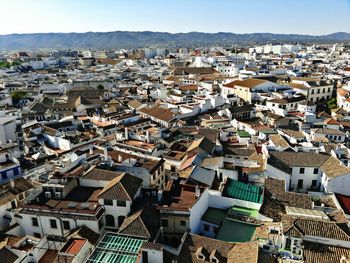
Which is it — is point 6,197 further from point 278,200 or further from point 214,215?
point 278,200

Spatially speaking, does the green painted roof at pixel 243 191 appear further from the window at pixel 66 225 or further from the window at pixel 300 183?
the window at pixel 66 225

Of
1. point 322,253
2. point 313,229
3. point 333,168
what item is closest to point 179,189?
point 313,229

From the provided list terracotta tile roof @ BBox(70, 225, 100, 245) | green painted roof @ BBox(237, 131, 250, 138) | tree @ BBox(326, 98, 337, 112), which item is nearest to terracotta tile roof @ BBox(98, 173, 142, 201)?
terracotta tile roof @ BBox(70, 225, 100, 245)

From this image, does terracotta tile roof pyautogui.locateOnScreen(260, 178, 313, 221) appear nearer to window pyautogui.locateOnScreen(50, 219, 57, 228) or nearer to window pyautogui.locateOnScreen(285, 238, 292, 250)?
window pyautogui.locateOnScreen(285, 238, 292, 250)

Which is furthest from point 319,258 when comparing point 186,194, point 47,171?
point 47,171

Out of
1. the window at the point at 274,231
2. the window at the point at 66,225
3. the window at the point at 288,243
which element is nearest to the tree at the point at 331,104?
the window at the point at 274,231

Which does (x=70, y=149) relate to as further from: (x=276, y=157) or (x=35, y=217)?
(x=276, y=157)

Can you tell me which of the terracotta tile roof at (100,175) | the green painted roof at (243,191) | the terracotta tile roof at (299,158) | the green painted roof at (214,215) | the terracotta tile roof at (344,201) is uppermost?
the terracotta tile roof at (100,175)
